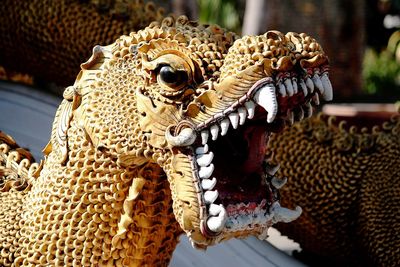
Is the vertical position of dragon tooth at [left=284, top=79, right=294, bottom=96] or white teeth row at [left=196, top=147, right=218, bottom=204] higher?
dragon tooth at [left=284, top=79, right=294, bottom=96]

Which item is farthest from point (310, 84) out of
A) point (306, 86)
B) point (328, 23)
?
point (328, 23)

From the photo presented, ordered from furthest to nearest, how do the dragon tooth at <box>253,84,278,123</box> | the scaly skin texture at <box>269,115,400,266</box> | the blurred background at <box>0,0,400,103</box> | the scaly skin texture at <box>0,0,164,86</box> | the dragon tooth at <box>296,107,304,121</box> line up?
the blurred background at <box>0,0,400,103</box> → the scaly skin texture at <box>0,0,164,86</box> → the scaly skin texture at <box>269,115,400,266</box> → the dragon tooth at <box>296,107,304,121</box> → the dragon tooth at <box>253,84,278,123</box>

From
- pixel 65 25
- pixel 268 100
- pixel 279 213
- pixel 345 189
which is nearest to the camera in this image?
pixel 268 100

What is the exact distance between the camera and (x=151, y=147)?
6.23 feet

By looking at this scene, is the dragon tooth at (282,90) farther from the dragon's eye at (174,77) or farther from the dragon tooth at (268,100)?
the dragon's eye at (174,77)

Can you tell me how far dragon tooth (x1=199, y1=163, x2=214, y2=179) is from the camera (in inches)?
72.0

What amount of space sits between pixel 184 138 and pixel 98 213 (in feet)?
0.94

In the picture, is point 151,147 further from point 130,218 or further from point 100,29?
point 100,29

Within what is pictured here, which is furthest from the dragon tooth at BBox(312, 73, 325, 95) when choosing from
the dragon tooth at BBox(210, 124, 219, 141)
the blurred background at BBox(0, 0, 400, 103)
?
the blurred background at BBox(0, 0, 400, 103)

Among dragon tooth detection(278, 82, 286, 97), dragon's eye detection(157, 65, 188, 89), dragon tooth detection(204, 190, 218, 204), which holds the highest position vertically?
dragon tooth detection(278, 82, 286, 97)

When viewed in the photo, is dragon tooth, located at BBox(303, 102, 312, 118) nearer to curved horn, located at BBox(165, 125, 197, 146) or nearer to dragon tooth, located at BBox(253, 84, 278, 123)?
dragon tooth, located at BBox(253, 84, 278, 123)

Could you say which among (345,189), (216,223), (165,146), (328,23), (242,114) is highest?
(242,114)

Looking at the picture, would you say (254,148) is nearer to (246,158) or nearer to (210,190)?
(246,158)

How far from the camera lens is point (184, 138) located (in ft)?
6.03
